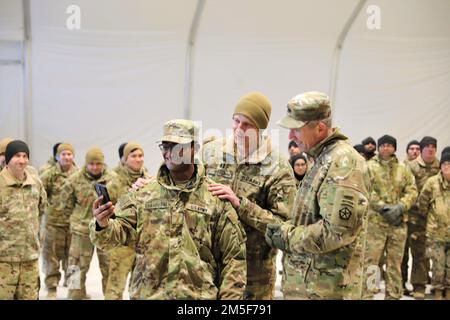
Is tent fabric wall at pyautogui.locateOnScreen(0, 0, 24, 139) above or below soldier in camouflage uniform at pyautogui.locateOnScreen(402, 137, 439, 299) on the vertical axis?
above

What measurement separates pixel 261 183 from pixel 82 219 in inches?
130

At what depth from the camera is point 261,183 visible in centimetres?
367

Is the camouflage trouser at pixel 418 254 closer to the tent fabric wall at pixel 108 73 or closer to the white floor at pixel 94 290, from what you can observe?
the white floor at pixel 94 290

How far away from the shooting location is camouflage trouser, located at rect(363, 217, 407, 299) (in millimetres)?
6660

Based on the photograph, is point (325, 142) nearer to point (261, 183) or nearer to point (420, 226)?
point (261, 183)

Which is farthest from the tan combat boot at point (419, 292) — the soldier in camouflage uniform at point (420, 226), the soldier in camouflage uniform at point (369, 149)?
the soldier in camouflage uniform at point (369, 149)

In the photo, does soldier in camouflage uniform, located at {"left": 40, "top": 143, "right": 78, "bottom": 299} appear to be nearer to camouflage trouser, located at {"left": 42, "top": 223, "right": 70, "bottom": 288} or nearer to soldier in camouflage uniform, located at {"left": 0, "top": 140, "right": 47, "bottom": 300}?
camouflage trouser, located at {"left": 42, "top": 223, "right": 70, "bottom": 288}

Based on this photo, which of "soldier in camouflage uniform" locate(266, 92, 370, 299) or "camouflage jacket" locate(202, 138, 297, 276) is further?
"camouflage jacket" locate(202, 138, 297, 276)

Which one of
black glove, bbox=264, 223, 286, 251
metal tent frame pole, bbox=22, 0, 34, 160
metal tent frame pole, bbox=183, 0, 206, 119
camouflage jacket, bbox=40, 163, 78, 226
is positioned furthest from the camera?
metal tent frame pole, bbox=183, 0, 206, 119

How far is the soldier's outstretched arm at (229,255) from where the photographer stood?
303 cm

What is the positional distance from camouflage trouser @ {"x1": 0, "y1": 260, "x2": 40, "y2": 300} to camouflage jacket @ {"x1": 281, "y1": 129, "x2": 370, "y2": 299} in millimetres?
2617

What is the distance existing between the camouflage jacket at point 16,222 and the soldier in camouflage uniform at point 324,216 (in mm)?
2528

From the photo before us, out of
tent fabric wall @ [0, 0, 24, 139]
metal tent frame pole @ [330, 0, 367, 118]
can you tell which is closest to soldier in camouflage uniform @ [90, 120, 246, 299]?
tent fabric wall @ [0, 0, 24, 139]
